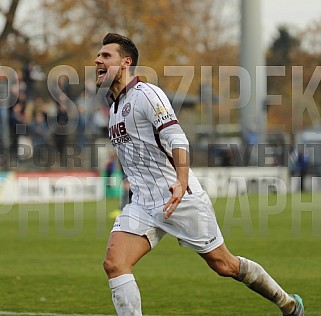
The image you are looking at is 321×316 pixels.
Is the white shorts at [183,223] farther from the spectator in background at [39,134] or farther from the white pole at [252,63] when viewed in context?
the white pole at [252,63]

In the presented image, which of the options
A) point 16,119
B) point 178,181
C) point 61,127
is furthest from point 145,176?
point 61,127

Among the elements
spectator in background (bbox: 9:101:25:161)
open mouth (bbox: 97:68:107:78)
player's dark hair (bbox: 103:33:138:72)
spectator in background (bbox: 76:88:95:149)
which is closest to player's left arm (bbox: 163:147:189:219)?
open mouth (bbox: 97:68:107:78)

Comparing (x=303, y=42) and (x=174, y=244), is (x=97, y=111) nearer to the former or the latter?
(x=174, y=244)

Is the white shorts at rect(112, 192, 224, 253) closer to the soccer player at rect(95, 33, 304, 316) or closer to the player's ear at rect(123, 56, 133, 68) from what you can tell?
the soccer player at rect(95, 33, 304, 316)

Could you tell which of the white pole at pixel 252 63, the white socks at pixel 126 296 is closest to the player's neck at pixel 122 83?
the white socks at pixel 126 296

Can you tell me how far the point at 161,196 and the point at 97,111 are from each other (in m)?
25.5

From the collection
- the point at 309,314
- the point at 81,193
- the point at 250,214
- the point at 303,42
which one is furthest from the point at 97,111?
the point at 303,42

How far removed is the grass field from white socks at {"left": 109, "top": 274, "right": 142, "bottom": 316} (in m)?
2.28

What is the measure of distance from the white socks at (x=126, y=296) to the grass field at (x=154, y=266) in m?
2.28

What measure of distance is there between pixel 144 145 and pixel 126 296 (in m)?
1.24

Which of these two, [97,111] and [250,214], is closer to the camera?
[250,214]

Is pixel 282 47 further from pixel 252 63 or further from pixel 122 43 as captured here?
pixel 122 43

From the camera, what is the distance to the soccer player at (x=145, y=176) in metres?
7.88

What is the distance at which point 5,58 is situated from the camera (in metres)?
40.3
